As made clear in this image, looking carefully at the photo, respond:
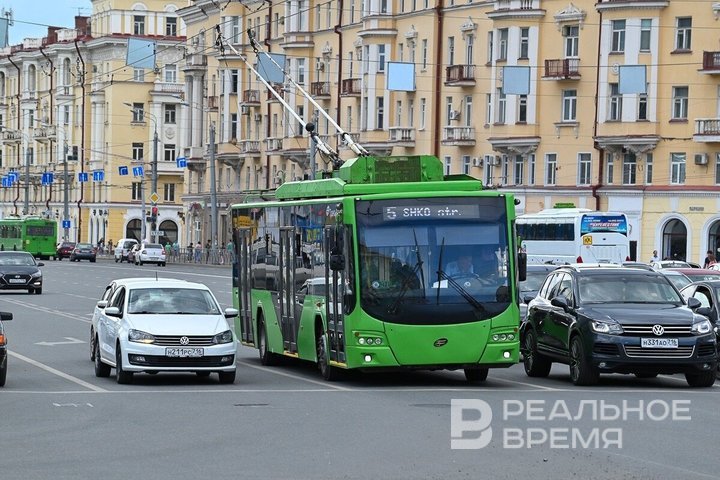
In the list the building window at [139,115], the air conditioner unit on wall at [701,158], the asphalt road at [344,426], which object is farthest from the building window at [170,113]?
the asphalt road at [344,426]

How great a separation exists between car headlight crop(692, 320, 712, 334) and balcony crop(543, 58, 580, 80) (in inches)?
2069

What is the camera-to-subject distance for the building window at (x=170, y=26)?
5246 inches

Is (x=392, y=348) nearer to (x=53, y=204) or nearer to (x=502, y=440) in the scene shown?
(x=502, y=440)

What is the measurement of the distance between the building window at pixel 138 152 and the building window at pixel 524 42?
207ft

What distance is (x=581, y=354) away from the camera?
73.3ft

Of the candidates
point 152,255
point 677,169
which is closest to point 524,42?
point 677,169

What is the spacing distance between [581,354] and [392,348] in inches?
97.4

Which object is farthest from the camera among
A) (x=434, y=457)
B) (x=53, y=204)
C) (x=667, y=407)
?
(x=53, y=204)

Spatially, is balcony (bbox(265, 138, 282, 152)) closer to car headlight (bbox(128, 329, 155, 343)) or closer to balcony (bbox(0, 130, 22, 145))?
balcony (bbox(0, 130, 22, 145))

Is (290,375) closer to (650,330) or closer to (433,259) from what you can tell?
(433,259)

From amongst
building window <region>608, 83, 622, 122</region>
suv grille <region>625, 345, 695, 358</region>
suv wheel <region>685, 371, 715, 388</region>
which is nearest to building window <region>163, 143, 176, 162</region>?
building window <region>608, 83, 622, 122</region>

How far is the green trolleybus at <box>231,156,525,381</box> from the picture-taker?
72.2 ft

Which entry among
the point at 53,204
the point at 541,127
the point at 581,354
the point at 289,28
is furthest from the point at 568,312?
the point at 53,204

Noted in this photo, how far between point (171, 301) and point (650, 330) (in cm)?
646
